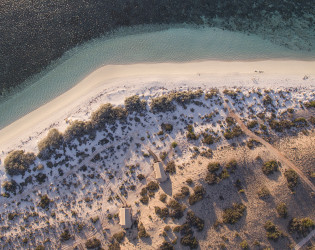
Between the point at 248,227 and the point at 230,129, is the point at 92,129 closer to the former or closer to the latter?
the point at 230,129

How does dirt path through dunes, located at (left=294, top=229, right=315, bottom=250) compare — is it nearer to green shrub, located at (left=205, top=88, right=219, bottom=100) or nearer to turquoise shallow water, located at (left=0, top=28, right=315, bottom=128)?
green shrub, located at (left=205, top=88, right=219, bottom=100)

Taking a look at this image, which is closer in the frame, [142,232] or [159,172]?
[142,232]

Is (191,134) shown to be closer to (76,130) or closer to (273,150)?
(273,150)

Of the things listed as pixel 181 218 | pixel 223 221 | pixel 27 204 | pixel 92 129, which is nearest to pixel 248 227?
pixel 223 221

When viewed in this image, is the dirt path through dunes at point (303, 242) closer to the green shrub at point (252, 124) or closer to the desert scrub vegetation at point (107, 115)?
the green shrub at point (252, 124)

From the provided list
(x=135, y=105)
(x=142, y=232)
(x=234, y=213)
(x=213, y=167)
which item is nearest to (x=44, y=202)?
(x=142, y=232)

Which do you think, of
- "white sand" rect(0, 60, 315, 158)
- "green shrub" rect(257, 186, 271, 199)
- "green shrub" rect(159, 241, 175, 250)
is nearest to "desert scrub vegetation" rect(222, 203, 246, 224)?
"green shrub" rect(257, 186, 271, 199)

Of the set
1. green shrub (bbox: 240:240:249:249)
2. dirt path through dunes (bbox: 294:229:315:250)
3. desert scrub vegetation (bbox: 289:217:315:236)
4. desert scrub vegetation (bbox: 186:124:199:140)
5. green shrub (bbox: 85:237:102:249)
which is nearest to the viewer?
green shrub (bbox: 240:240:249:249)
